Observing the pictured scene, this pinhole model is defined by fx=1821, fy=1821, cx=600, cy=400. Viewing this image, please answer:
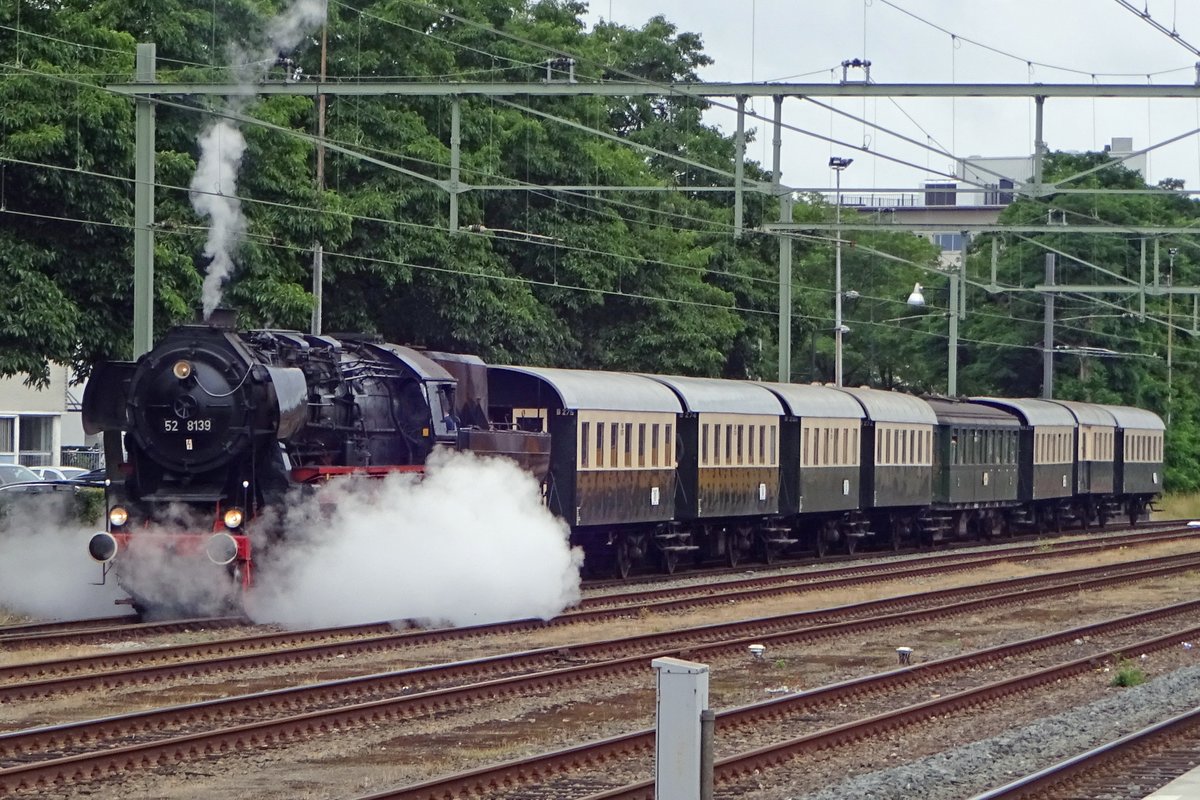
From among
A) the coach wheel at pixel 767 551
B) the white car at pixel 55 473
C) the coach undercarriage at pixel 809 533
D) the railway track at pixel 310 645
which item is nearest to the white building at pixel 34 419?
the white car at pixel 55 473

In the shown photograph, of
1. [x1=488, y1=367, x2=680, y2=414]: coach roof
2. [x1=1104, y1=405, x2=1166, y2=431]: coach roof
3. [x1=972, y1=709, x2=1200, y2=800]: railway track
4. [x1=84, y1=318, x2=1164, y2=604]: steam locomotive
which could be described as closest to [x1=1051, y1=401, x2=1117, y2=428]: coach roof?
[x1=1104, y1=405, x2=1166, y2=431]: coach roof

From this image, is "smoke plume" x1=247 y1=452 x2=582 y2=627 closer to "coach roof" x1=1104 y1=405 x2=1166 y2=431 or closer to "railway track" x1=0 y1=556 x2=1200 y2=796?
"railway track" x1=0 y1=556 x2=1200 y2=796

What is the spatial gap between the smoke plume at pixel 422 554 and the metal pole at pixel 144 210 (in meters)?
3.32

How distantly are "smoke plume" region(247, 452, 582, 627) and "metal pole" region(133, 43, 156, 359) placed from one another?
332 centimetres

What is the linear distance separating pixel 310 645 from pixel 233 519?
1686 millimetres

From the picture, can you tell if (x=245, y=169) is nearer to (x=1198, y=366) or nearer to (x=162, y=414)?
(x=162, y=414)

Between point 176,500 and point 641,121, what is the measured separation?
4245 cm

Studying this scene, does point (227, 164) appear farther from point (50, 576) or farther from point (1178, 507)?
point (1178, 507)

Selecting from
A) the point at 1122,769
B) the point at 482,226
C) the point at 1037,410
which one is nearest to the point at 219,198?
the point at 1122,769

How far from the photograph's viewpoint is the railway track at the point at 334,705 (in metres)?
10.6

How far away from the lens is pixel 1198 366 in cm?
7056

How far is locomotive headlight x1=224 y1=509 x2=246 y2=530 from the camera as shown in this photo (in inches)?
698

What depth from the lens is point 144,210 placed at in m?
19.9

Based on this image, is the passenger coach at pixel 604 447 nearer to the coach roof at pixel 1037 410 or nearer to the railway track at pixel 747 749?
the railway track at pixel 747 749
